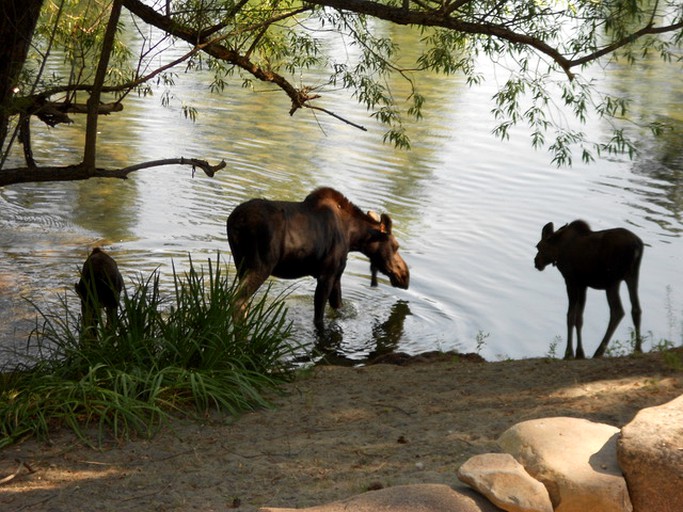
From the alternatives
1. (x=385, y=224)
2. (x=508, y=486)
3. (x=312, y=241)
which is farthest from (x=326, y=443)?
(x=385, y=224)

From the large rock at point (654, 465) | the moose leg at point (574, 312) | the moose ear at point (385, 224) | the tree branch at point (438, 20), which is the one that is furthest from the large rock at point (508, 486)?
the moose ear at point (385, 224)

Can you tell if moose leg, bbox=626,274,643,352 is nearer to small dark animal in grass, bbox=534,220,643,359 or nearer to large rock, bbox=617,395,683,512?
small dark animal in grass, bbox=534,220,643,359

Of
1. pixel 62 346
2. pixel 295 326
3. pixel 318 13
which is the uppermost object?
pixel 318 13

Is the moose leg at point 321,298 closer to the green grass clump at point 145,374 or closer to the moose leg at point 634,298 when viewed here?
the green grass clump at point 145,374

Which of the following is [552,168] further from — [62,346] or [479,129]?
[62,346]

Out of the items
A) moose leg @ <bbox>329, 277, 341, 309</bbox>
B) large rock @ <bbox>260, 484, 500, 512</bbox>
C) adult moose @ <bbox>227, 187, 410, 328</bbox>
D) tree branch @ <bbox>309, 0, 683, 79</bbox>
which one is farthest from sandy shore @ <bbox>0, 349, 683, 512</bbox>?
moose leg @ <bbox>329, 277, 341, 309</bbox>

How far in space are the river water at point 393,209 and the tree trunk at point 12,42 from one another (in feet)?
8.11

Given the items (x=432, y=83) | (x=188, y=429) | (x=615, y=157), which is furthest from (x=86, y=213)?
(x=432, y=83)

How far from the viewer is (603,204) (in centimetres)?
1820

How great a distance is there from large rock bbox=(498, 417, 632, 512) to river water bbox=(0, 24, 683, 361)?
4873 millimetres

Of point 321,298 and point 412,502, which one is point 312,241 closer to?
point 321,298

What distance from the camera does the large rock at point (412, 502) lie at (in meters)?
5.50

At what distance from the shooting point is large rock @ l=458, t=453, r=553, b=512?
221 inches

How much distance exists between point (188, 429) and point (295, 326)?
515cm
